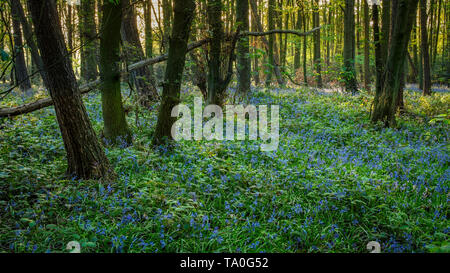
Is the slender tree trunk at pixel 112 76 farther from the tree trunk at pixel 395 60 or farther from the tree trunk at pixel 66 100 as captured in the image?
the tree trunk at pixel 395 60

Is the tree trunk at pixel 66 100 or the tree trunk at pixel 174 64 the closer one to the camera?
the tree trunk at pixel 66 100

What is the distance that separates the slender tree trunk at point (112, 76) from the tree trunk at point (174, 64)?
3.11 feet

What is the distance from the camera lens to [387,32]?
11617 millimetres

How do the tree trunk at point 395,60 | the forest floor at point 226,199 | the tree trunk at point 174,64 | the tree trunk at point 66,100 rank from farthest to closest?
the tree trunk at point 395,60 → the tree trunk at point 174,64 → the tree trunk at point 66,100 → the forest floor at point 226,199

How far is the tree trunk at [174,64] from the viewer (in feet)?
19.4

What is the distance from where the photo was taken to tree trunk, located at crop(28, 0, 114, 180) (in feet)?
12.6

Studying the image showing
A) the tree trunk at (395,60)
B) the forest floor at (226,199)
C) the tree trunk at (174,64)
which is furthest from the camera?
the tree trunk at (395,60)

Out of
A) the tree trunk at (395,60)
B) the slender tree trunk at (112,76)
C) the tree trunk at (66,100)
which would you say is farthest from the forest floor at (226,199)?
the tree trunk at (395,60)

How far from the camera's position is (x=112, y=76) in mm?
6242

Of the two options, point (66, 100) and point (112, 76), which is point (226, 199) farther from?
point (112, 76)

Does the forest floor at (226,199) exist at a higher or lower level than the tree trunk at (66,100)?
lower

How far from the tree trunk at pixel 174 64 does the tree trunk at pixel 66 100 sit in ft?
5.89
